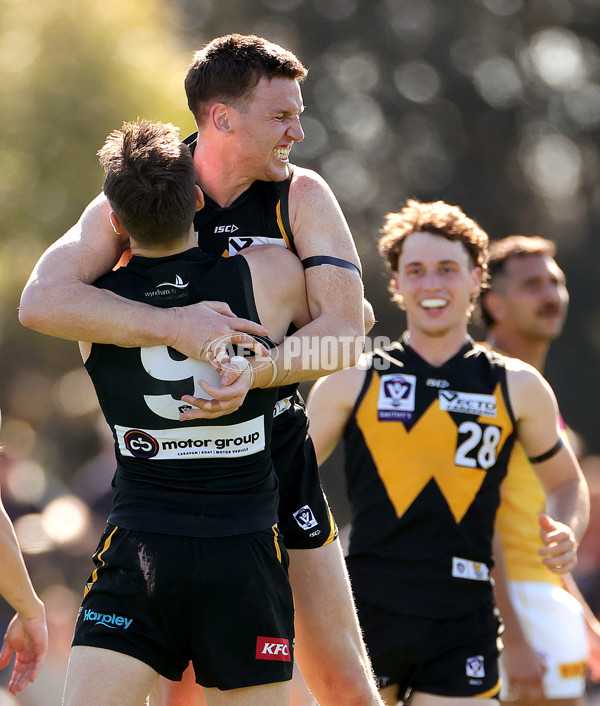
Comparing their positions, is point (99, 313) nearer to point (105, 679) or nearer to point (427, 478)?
point (105, 679)

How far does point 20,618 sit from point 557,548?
84.7 inches

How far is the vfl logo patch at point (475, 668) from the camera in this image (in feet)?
15.4

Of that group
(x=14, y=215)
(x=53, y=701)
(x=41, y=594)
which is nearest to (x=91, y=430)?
(x=14, y=215)

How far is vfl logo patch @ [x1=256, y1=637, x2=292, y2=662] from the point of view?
10.3 feet

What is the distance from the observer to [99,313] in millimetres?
3111

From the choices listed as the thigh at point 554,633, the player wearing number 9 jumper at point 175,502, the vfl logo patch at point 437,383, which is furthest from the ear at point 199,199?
the thigh at point 554,633

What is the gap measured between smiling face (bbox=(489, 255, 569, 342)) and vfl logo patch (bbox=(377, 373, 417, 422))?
137cm

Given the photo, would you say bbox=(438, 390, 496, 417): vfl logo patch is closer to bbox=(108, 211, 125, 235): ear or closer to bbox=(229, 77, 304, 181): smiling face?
bbox=(229, 77, 304, 181): smiling face

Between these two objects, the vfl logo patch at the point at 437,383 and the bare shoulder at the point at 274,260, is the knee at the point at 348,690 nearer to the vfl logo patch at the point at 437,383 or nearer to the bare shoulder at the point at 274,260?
the bare shoulder at the point at 274,260

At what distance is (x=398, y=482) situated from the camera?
4.94 metres

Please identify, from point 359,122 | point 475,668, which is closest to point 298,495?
point 475,668

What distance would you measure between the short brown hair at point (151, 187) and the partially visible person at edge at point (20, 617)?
124 cm

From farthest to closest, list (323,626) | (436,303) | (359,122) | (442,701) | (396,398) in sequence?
(359,122) < (436,303) < (396,398) < (442,701) < (323,626)

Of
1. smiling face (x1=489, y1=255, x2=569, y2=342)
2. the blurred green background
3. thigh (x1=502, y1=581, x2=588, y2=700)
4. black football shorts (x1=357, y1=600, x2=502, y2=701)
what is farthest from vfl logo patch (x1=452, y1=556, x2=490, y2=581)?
the blurred green background
